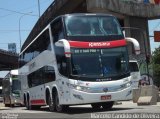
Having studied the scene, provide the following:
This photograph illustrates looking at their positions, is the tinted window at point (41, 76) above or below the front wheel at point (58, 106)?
above

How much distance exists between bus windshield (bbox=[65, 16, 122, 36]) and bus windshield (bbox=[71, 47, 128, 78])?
0.86 meters

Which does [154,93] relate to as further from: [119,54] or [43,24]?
[43,24]

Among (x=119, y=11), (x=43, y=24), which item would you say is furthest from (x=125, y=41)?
(x=43, y=24)

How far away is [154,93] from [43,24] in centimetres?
3844

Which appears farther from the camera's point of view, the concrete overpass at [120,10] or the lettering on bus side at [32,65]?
the concrete overpass at [120,10]

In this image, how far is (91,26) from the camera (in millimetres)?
21516

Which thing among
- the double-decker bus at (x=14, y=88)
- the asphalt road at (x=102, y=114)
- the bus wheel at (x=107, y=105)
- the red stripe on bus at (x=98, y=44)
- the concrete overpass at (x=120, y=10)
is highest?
the concrete overpass at (x=120, y=10)

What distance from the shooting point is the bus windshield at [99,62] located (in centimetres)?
2058

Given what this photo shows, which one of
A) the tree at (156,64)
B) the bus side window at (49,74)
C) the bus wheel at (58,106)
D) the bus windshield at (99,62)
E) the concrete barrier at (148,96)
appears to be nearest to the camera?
the bus windshield at (99,62)

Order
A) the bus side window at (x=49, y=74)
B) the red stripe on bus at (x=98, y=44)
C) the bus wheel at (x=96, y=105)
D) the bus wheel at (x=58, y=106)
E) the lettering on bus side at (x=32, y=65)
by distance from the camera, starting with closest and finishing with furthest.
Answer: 1. the red stripe on bus at (x=98, y=44)
2. the bus wheel at (x=58, y=106)
3. the bus side window at (x=49, y=74)
4. the bus wheel at (x=96, y=105)
5. the lettering on bus side at (x=32, y=65)

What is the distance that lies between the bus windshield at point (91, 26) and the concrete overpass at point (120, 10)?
30.2 meters

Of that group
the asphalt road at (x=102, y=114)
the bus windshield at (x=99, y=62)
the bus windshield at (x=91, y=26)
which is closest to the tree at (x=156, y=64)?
the asphalt road at (x=102, y=114)

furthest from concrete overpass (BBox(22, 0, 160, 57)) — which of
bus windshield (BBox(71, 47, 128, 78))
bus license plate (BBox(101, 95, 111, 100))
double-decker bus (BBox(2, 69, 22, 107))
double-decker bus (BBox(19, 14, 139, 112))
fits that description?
bus license plate (BBox(101, 95, 111, 100))

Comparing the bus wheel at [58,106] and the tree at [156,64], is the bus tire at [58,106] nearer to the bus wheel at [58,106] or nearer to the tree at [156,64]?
the bus wheel at [58,106]
